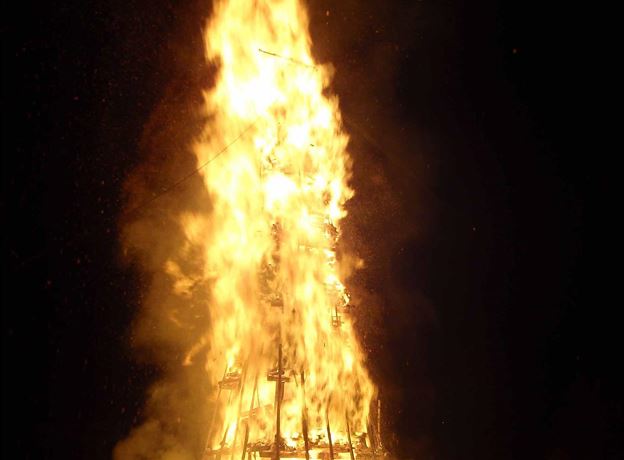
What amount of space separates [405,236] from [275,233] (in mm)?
4300

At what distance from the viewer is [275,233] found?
5.45 metres

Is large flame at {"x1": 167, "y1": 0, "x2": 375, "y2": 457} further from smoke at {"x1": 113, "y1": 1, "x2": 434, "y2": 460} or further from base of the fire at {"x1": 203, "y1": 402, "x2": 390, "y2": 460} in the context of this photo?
smoke at {"x1": 113, "y1": 1, "x2": 434, "y2": 460}

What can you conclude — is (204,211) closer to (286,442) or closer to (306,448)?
(286,442)

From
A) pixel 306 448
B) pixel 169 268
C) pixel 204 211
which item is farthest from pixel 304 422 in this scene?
pixel 169 268

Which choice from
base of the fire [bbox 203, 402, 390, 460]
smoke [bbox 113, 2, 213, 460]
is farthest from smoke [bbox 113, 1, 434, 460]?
base of the fire [bbox 203, 402, 390, 460]

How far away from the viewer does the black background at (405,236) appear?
6.70 metres

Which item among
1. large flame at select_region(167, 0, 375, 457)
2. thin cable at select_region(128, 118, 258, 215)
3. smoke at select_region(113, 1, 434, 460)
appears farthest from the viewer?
smoke at select_region(113, 1, 434, 460)

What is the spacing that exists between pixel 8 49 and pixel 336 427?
7.15 m

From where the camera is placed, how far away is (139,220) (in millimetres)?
7484

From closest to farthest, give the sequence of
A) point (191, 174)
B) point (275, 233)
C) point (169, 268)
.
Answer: point (275, 233) → point (191, 174) → point (169, 268)

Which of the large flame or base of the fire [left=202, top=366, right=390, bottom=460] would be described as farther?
the large flame

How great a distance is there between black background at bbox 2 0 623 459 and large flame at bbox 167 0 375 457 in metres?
0.77

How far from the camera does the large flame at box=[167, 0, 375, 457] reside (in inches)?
198

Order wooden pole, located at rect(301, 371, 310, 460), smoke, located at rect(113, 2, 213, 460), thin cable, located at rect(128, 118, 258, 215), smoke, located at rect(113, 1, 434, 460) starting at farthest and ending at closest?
1. smoke, located at rect(113, 1, 434, 460)
2. smoke, located at rect(113, 2, 213, 460)
3. thin cable, located at rect(128, 118, 258, 215)
4. wooden pole, located at rect(301, 371, 310, 460)
